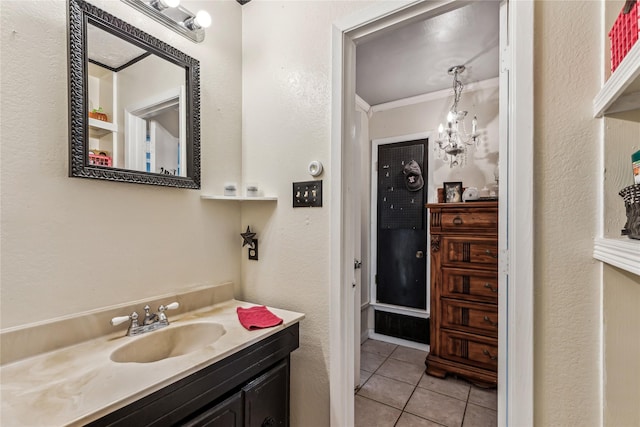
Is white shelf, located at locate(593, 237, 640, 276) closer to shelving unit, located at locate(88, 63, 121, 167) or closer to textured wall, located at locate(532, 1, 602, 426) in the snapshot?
textured wall, located at locate(532, 1, 602, 426)

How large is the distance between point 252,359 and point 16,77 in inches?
49.1

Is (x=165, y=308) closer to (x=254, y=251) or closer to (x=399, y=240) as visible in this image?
A: (x=254, y=251)

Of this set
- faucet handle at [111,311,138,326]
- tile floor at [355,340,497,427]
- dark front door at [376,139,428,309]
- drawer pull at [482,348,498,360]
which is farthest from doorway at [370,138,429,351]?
faucet handle at [111,311,138,326]

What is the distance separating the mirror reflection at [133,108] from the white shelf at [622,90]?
5.11ft

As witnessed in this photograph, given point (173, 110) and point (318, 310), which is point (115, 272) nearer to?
point (173, 110)

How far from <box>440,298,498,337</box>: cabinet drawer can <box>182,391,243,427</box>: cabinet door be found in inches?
68.5

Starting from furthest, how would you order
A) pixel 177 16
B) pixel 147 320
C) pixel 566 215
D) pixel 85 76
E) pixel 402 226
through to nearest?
pixel 402 226 → pixel 177 16 → pixel 147 320 → pixel 85 76 → pixel 566 215

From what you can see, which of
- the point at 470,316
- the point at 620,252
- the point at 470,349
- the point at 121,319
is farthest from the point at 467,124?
the point at 121,319

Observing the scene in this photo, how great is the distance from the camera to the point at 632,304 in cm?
84

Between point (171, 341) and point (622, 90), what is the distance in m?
1.71

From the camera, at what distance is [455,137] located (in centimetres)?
257

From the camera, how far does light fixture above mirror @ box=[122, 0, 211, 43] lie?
4.03ft

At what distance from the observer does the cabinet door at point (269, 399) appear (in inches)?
42.8

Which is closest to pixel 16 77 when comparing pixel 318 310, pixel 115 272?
pixel 115 272
